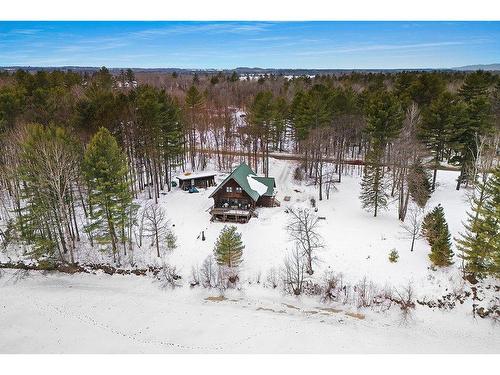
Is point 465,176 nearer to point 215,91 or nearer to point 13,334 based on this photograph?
point 13,334

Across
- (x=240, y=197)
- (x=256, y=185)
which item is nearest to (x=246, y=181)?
(x=256, y=185)

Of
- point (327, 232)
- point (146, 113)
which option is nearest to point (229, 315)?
point (327, 232)

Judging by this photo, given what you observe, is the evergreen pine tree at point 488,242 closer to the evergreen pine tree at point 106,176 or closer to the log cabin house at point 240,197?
the log cabin house at point 240,197

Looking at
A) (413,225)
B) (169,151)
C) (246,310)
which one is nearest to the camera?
(246,310)

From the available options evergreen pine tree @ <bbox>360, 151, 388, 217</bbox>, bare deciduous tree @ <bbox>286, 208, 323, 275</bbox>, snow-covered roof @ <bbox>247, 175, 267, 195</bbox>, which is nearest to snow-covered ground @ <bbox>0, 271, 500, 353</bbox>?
bare deciduous tree @ <bbox>286, 208, 323, 275</bbox>

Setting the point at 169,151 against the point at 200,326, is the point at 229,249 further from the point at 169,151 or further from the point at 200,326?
the point at 169,151

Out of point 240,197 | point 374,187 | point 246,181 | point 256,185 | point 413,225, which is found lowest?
point 413,225

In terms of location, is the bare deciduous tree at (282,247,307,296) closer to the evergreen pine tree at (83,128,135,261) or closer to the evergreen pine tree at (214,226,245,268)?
the evergreen pine tree at (214,226,245,268)
